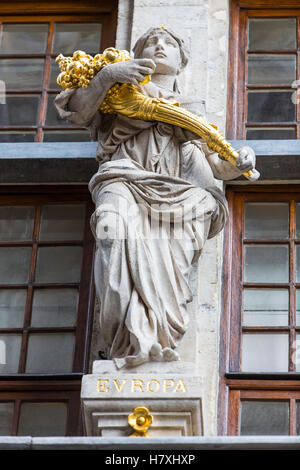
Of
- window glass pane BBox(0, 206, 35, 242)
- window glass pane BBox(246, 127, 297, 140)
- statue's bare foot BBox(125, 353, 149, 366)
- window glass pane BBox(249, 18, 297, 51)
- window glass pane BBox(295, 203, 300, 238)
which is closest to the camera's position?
statue's bare foot BBox(125, 353, 149, 366)

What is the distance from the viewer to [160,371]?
7.09 metres

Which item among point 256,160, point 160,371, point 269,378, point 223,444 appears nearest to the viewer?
point 223,444

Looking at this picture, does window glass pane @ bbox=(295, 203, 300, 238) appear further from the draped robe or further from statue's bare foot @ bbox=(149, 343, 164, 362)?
statue's bare foot @ bbox=(149, 343, 164, 362)

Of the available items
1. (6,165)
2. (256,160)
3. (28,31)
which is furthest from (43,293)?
(28,31)

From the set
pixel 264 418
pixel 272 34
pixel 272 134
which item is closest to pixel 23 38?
pixel 272 34

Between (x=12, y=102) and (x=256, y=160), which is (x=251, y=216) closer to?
(x=256, y=160)

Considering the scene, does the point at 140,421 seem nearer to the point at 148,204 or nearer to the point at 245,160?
the point at 148,204

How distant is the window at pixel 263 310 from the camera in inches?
307

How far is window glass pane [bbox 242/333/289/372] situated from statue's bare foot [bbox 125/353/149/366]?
40.0 inches

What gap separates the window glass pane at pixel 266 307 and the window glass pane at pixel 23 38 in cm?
220

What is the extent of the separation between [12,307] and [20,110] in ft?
4.68

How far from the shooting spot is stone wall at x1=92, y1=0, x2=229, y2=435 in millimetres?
7953

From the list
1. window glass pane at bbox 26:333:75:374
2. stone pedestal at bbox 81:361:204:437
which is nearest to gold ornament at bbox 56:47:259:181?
window glass pane at bbox 26:333:75:374
